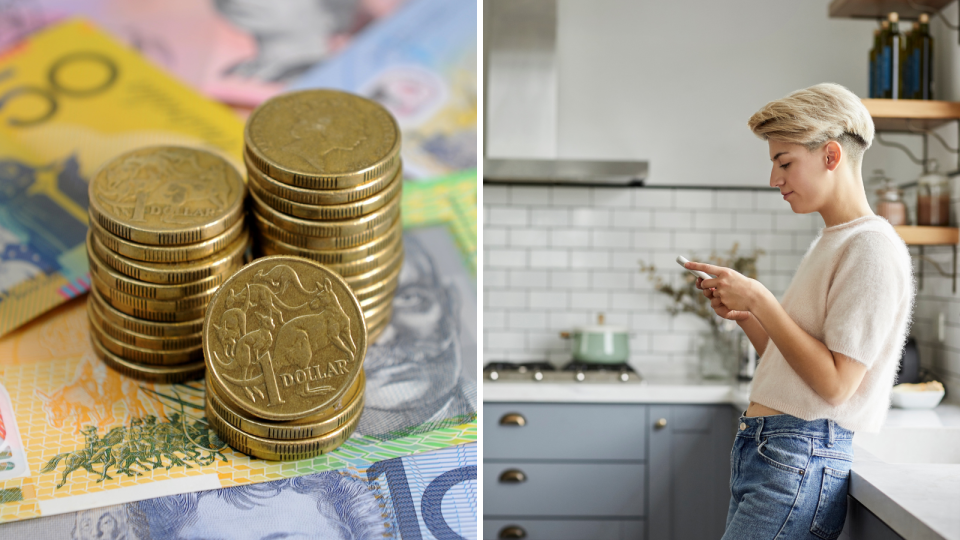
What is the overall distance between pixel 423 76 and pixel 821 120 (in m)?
1.26

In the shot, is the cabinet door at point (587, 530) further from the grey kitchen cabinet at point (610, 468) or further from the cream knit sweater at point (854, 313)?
the cream knit sweater at point (854, 313)

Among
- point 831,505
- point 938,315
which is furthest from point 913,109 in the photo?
point 831,505

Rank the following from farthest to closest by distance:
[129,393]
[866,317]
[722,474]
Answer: [722,474], [129,393], [866,317]

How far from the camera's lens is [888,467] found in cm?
116

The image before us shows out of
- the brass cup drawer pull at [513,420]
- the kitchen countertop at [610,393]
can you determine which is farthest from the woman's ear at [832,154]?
the brass cup drawer pull at [513,420]

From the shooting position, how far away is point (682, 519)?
2088mm

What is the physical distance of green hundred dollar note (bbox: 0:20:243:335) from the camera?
1.51 m

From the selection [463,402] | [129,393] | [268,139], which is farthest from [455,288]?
[129,393]

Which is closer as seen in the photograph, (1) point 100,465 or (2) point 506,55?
(1) point 100,465

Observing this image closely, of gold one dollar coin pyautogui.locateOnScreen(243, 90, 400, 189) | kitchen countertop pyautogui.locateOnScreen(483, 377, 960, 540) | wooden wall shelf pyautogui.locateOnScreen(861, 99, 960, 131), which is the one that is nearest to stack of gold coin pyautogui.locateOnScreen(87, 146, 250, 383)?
gold one dollar coin pyautogui.locateOnScreen(243, 90, 400, 189)

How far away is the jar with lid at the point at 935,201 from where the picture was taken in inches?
76.2

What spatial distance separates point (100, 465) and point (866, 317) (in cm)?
121

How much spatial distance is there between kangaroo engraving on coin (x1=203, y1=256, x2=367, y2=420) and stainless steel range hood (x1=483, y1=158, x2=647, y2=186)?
1146mm

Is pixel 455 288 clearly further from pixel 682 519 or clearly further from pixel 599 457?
pixel 682 519
